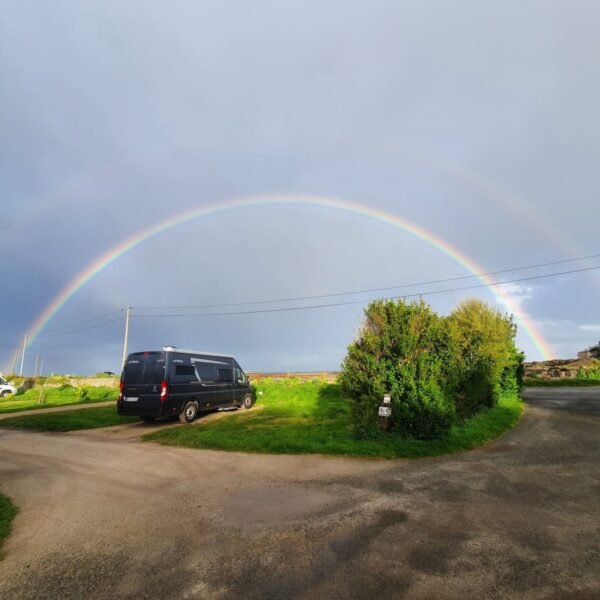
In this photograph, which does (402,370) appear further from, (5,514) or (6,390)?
(6,390)

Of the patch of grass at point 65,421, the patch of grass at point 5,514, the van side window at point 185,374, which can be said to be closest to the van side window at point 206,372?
the van side window at point 185,374

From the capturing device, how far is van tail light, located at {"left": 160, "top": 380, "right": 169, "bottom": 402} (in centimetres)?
1416

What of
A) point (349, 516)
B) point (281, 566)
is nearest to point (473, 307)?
point (349, 516)

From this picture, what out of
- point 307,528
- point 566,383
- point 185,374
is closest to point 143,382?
point 185,374

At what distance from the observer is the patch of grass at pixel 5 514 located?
16.9 feet

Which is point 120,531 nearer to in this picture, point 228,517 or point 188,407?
point 228,517


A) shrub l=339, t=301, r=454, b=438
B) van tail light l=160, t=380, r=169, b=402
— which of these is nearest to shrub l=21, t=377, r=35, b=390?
van tail light l=160, t=380, r=169, b=402

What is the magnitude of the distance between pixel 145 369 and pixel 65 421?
465 centimetres

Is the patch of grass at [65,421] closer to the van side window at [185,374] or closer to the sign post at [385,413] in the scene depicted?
the van side window at [185,374]

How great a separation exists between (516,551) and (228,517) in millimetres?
3449

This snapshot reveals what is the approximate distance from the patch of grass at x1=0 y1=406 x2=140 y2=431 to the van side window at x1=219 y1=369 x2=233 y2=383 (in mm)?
3793

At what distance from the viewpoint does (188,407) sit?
15297 millimetres

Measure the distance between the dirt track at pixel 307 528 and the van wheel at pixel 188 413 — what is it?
5995mm

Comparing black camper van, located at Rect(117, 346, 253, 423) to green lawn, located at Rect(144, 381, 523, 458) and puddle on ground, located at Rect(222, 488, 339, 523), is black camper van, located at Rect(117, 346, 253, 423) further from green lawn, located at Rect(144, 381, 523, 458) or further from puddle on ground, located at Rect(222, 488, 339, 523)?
puddle on ground, located at Rect(222, 488, 339, 523)
